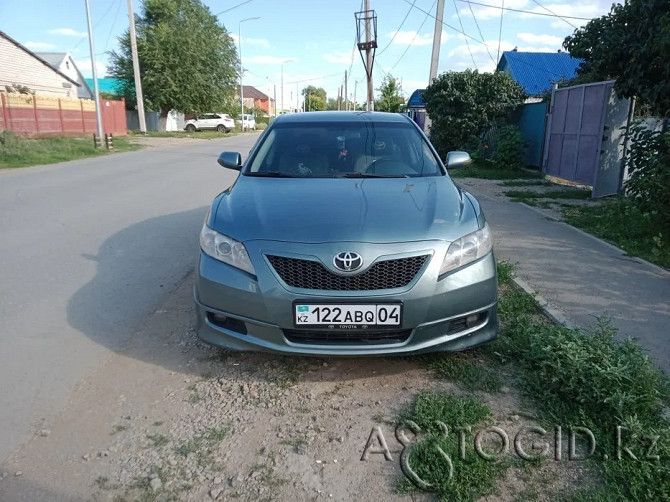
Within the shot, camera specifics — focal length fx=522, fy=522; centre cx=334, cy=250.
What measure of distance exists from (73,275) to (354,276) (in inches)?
139

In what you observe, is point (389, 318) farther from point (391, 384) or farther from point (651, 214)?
point (651, 214)

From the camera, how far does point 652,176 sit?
237 inches

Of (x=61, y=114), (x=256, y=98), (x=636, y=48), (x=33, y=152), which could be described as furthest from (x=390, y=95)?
(x=256, y=98)

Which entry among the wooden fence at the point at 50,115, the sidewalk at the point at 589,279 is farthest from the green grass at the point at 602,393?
the wooden fence at the point at 50,115

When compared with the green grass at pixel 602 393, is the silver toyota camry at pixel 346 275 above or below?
above

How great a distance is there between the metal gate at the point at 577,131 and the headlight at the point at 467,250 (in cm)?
747

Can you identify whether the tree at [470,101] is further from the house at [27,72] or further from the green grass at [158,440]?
the house at [27,72]

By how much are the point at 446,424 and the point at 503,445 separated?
282 millimetres

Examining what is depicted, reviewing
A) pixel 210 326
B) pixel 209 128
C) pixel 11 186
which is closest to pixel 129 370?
pixel 210 326

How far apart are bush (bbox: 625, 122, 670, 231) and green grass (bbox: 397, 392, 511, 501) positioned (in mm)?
4521

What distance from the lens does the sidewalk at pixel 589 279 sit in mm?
3902

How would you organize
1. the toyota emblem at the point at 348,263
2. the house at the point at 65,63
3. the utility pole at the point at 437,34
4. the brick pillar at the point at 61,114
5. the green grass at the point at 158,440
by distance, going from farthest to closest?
the house at the point at 65,63 → the brick pillar at the point at 61,114 → the utility pole at the point at 437,34 → the toyota emblem at the point at 348,263 → the green grass at the point at 158,440

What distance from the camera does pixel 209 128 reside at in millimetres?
47688

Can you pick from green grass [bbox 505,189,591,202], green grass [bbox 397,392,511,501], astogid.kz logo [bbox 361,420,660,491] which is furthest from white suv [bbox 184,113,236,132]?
astogid.kz logo [bbox 361,420,660,491]
